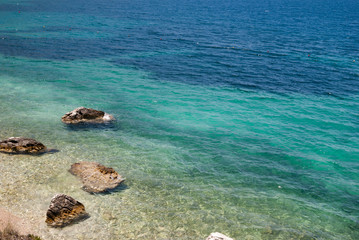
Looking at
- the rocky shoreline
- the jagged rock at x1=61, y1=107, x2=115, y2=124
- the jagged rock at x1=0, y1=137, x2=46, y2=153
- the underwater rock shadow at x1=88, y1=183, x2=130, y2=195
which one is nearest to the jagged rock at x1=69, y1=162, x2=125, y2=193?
Result: the rocky shoreline

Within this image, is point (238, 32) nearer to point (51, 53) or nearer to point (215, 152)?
point (51, 53)

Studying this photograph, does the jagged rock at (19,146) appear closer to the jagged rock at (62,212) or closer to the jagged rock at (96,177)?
the jagged rock at (96,177)

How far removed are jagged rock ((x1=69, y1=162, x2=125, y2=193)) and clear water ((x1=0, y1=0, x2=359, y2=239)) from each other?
1.57 feet

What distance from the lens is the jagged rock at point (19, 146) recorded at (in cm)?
1980

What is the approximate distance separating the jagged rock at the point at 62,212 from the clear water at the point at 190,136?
454mm

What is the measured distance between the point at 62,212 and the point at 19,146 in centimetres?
787

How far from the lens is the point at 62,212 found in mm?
14062

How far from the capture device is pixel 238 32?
2928 inches

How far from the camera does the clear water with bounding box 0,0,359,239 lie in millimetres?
15617

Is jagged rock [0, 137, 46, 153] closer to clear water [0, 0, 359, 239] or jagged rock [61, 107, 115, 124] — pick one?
clear water [0, 0, 359, 239]

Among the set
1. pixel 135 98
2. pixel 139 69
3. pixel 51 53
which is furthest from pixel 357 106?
pixel 51 53

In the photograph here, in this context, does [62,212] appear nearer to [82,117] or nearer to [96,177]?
[96,177]

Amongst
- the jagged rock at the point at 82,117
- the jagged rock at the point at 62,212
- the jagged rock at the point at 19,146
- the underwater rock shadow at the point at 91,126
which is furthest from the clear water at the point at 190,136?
the jagged rock at the point at 82,117

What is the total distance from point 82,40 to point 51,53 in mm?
11398
